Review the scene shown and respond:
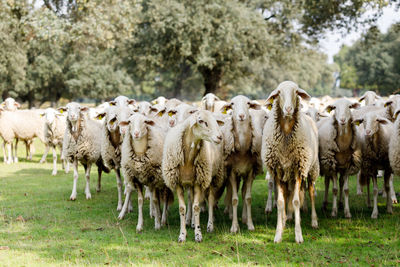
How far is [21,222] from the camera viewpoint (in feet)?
27.4

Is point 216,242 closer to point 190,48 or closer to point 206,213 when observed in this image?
point 206,213

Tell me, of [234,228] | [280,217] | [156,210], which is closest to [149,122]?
[156,210]

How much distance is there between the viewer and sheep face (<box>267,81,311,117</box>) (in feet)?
22.4

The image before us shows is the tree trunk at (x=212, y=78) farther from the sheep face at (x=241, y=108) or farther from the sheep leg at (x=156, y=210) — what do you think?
the sheep leg at (x=156, y=210)

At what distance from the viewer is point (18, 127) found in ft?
58.5

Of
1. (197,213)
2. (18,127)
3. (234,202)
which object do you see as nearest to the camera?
(197,213)

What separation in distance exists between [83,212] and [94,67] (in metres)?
42.6

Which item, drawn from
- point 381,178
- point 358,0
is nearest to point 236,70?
point 358,0

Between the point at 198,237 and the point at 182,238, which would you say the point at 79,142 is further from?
the point at 198,237

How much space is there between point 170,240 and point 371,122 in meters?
4.75

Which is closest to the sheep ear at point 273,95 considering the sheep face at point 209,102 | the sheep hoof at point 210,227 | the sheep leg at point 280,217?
the sheep leg at point 280,217

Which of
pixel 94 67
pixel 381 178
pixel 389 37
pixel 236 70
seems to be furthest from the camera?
pixel 389 37

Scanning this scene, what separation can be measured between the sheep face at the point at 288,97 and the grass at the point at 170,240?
215cm

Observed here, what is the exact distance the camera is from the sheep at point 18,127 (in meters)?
17.5
